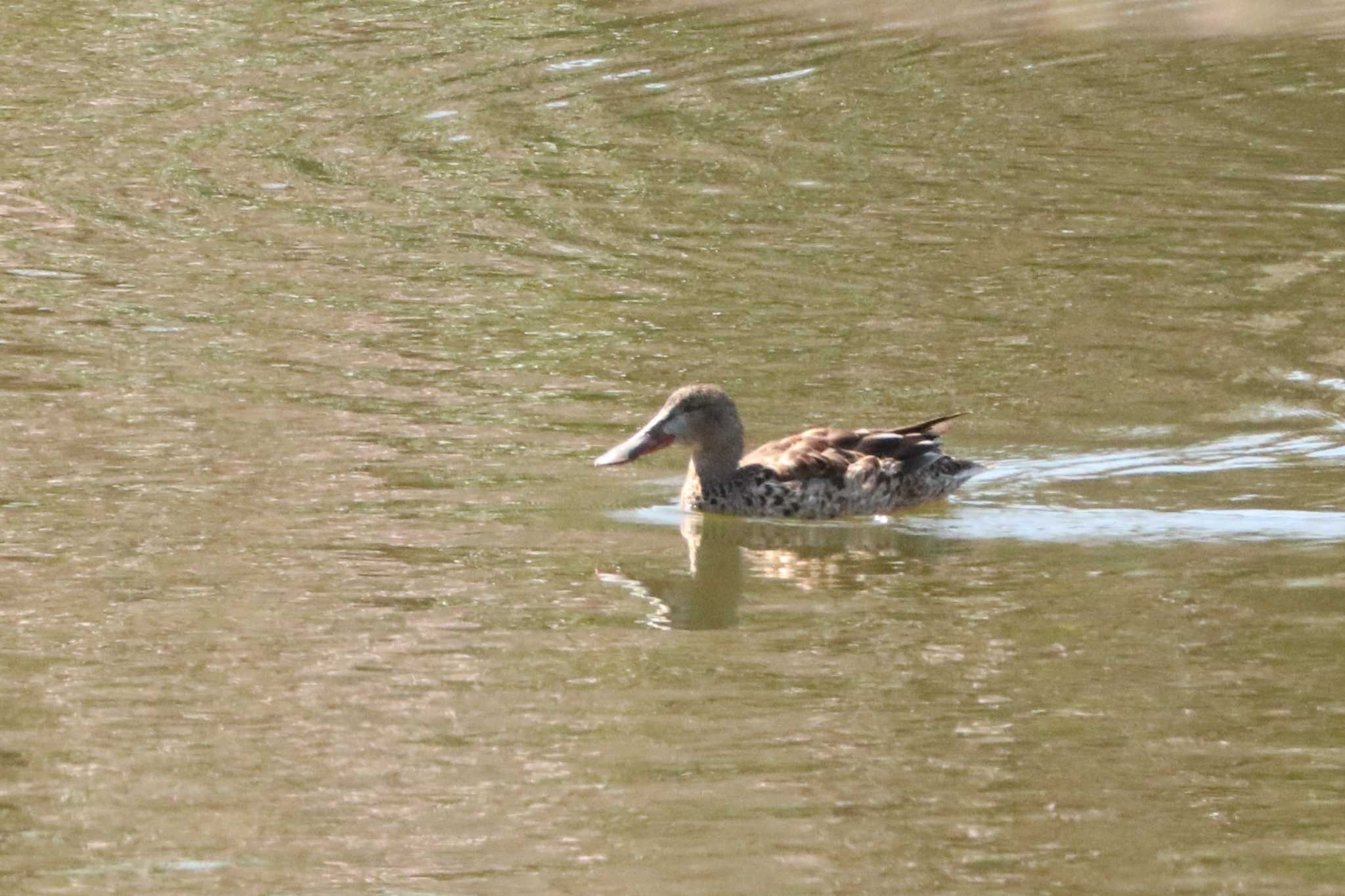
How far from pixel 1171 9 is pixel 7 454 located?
48.5 ft

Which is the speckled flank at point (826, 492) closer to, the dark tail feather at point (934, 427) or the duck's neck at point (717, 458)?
the duck's neck at point (717, 458)

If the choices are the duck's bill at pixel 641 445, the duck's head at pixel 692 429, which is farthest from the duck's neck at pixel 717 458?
the duck's bill at pixel 641 445

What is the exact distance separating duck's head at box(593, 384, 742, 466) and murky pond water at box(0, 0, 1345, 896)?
0.83ft

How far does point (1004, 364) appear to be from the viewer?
1202 centimetres

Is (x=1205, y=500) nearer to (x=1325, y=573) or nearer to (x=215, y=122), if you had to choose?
(x=1325, y=573)

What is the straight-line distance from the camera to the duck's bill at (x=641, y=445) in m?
10.3

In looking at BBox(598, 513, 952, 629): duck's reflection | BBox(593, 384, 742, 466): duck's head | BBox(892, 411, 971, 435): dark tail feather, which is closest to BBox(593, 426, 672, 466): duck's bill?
BBox(593, 384, 742, 466): duck's head

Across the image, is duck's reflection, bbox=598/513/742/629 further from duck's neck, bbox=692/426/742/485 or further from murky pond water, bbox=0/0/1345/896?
duck's neck, bbox=692/426/742/485

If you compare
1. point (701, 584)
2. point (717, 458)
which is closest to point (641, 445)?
point (717, 458)

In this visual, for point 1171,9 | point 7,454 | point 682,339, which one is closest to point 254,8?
point 1171,9

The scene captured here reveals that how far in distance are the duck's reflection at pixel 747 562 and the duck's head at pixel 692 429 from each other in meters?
0.31

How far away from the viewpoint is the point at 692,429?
1036 cm

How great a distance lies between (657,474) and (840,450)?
3.82 ft

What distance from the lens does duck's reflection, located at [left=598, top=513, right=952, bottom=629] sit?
8820 millimetres
